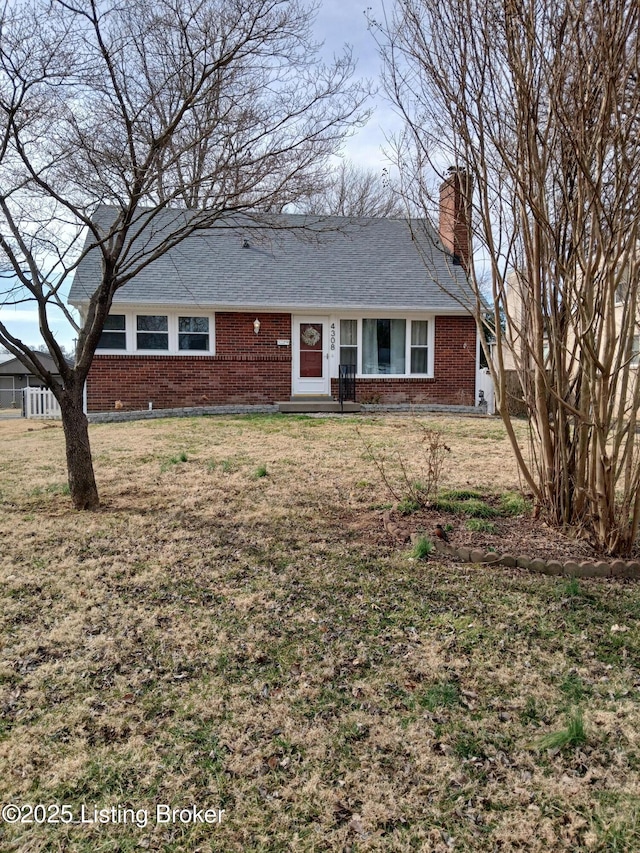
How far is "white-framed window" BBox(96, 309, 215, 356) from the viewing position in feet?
44.3

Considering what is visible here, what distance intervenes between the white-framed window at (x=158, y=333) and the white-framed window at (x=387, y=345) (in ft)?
11.5

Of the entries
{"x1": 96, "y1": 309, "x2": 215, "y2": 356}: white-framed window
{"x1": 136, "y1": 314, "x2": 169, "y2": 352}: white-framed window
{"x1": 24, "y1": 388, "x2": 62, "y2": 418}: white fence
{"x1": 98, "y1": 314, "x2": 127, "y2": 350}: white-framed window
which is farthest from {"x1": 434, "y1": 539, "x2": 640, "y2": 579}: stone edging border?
{"x1": 24, "y1": 388, "x2": 62, "y2": 418}: white fence

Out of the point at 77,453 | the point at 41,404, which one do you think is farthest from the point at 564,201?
the point at 41,404

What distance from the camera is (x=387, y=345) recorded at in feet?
48.5

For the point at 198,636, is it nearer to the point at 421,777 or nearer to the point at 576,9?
the point at 421,777

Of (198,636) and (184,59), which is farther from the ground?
(184,59)

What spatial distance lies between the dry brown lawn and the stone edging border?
13cm

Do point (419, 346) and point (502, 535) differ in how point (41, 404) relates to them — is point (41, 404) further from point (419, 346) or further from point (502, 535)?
point (502, 535)

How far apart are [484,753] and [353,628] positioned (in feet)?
3.41

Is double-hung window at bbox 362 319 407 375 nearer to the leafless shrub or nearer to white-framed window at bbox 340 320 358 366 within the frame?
white-framed window at bbox 340 320 358 366

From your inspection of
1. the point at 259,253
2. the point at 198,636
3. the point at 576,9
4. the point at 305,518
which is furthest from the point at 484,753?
the point at 259,253

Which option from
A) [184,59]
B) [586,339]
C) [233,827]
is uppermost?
[184,59]

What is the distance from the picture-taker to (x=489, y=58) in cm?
384

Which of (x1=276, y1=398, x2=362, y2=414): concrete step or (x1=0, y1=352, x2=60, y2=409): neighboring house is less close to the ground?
(x1=0, y1=352, x2=60, y2=409): neighboring house
